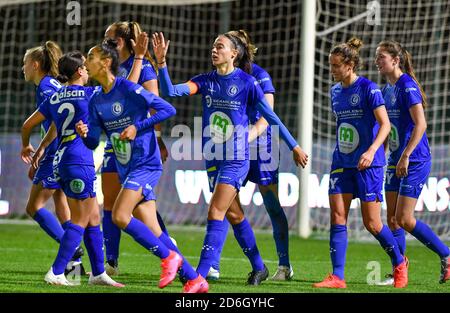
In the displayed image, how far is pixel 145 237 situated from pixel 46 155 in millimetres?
1743

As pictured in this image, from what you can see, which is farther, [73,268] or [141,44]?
[73,268]

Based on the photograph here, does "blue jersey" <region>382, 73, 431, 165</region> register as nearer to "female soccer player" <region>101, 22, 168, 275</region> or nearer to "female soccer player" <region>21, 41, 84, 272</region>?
"female soccer player" <region>101, 22, 168, 275</region>

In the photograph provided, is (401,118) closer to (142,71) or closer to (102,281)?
(142,71)

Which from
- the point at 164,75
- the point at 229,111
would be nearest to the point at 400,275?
the point at 229,111

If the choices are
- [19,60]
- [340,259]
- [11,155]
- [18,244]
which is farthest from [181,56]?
[340,259]

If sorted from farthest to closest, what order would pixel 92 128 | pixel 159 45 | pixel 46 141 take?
pixel 46 141
pixel 159 45
pixel 92 128

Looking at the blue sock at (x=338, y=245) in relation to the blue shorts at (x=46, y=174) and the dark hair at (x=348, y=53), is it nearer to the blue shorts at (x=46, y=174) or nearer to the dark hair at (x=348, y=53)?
the dark hair at (x=348, y=53)

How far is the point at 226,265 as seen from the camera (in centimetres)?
886

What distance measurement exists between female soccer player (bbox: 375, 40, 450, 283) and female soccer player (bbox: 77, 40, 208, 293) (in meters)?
2.05

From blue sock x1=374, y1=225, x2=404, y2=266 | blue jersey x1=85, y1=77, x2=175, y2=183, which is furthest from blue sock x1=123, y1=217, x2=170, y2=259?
blue sock x1=374, y1=225, x2=404, y2=266

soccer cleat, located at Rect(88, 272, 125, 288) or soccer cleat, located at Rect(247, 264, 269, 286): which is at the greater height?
soccer cleat, located at Rect(88, 272, 125, 288)

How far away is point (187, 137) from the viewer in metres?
15.0

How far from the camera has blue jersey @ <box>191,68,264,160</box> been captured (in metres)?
6.79

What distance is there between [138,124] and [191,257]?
12.5 ft
